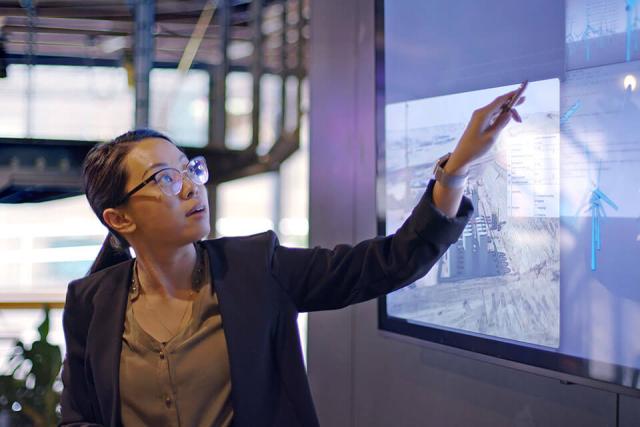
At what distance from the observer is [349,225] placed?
9.11 ft

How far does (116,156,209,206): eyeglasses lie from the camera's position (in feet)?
4.85

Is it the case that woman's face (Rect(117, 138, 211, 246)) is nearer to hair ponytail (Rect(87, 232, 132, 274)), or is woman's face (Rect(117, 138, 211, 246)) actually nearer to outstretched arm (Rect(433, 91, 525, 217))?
hair ponytail (Rect(87, 232, 132, 274))

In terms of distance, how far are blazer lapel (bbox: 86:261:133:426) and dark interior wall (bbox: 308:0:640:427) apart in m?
0.98

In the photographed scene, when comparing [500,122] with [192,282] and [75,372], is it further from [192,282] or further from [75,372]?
[75,372]

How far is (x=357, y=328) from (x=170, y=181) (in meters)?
1.39

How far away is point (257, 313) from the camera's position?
4.79 ft

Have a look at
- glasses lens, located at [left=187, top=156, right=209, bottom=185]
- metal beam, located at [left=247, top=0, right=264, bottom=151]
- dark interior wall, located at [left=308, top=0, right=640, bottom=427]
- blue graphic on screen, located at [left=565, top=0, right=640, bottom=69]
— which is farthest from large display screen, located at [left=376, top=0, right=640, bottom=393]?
metal beam, located at [left=247, top=0, right=264, bottom=151]

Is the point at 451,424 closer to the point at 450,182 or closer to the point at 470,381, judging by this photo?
the point at 470,381

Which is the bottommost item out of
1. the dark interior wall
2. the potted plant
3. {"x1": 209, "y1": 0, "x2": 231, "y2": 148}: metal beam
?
the potted plant

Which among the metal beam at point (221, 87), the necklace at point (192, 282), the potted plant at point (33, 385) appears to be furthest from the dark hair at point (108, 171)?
the metal beam at point (221, 87)

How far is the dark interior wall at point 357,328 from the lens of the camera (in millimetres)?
2250

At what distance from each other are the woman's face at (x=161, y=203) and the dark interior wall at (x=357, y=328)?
0.97 metres

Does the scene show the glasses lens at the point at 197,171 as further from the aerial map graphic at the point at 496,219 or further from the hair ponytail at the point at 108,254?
the aerial map graphic at the point at 496,219

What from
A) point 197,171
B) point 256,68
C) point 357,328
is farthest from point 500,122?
point 256,68
